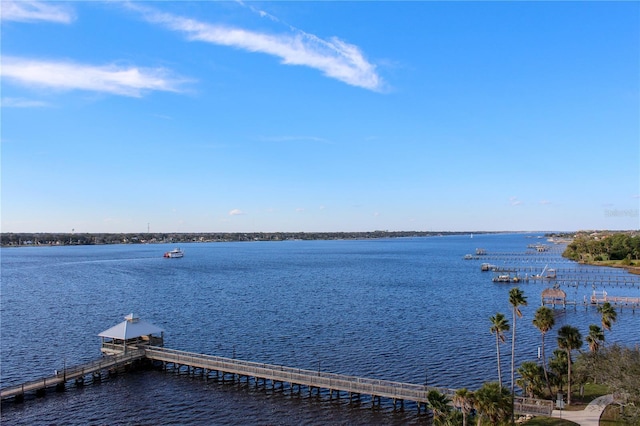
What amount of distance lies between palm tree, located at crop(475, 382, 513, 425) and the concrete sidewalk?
802 cm

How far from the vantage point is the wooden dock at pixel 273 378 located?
43562 mm

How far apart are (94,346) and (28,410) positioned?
2291cm

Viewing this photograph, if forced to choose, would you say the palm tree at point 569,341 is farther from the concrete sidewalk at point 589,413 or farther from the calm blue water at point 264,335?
the calm blue water at point 264,335

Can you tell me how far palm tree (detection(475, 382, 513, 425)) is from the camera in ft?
103

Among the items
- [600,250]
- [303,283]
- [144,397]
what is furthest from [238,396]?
[600,250]

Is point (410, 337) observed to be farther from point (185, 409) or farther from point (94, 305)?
point (94, 305)

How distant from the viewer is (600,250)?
194500 millimetres

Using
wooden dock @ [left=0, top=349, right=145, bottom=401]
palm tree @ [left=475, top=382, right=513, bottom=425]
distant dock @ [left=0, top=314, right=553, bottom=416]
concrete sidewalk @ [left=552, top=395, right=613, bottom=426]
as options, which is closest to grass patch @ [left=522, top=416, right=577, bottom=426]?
concrete sidewalk @ [left=552, top=395, right=613, bottom=426]

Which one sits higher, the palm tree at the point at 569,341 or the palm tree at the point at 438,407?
the palm tree at the point at 569,341

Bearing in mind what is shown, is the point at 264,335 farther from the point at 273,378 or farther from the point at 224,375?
the point at 273,378

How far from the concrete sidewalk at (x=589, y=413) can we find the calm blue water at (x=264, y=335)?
11.4 m

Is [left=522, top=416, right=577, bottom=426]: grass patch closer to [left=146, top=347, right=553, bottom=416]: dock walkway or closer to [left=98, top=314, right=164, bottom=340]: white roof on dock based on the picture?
[left=146, top=347, right=553, bottom=416]: dock walkway

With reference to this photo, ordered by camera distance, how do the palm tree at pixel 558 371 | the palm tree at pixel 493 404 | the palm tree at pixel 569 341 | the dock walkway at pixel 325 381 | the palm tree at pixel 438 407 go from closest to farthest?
1. the palm tree at pixel 493 404
2. the palm tree at pixel 438 407
3. the dock walkway at pixel 325 381
4. the palm tree at pixel 569 341
5. the palm tree at pixel 558 371

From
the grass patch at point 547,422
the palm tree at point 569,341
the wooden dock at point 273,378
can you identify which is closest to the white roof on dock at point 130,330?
the wooden dock at point 273,378
